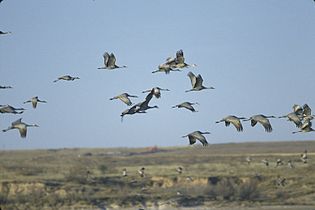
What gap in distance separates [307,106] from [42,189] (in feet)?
115

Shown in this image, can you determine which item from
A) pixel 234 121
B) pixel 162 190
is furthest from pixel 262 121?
pixel 162 190

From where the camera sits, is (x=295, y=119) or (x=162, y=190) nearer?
(x=295, y=119)

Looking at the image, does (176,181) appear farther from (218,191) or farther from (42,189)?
(42,189)

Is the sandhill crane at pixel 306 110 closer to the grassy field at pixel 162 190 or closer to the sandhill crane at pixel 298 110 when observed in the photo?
the sandhill crane at pixel 298 110

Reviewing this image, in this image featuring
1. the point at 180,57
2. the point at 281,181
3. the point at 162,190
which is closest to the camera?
the point at 180,57

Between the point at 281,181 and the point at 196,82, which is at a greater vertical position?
the point at 196,82

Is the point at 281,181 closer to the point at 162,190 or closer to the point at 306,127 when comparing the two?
the point at 162,190

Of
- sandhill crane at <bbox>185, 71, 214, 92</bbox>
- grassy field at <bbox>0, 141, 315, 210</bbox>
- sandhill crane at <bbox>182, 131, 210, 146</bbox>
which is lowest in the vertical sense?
grassy field at <bbox>0, 141, 315, 210</bbox>

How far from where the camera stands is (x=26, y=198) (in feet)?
169

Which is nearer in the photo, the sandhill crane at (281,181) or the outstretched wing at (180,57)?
the outstretched wing at (180,57)

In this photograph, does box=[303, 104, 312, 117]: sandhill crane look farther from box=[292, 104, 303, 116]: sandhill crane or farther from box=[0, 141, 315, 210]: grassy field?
box=[0, 141, 315, 210]: grassy field

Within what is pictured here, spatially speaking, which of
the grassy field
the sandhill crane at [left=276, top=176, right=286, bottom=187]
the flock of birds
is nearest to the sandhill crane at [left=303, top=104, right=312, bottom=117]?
the flock of birds

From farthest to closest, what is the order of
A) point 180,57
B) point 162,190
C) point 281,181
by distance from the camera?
1. point 281,181
2. point 162,190
3. point 180,57

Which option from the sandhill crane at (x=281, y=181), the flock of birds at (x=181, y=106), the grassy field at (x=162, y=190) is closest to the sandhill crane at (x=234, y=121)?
the flock of birds at (x=181, y=106)
